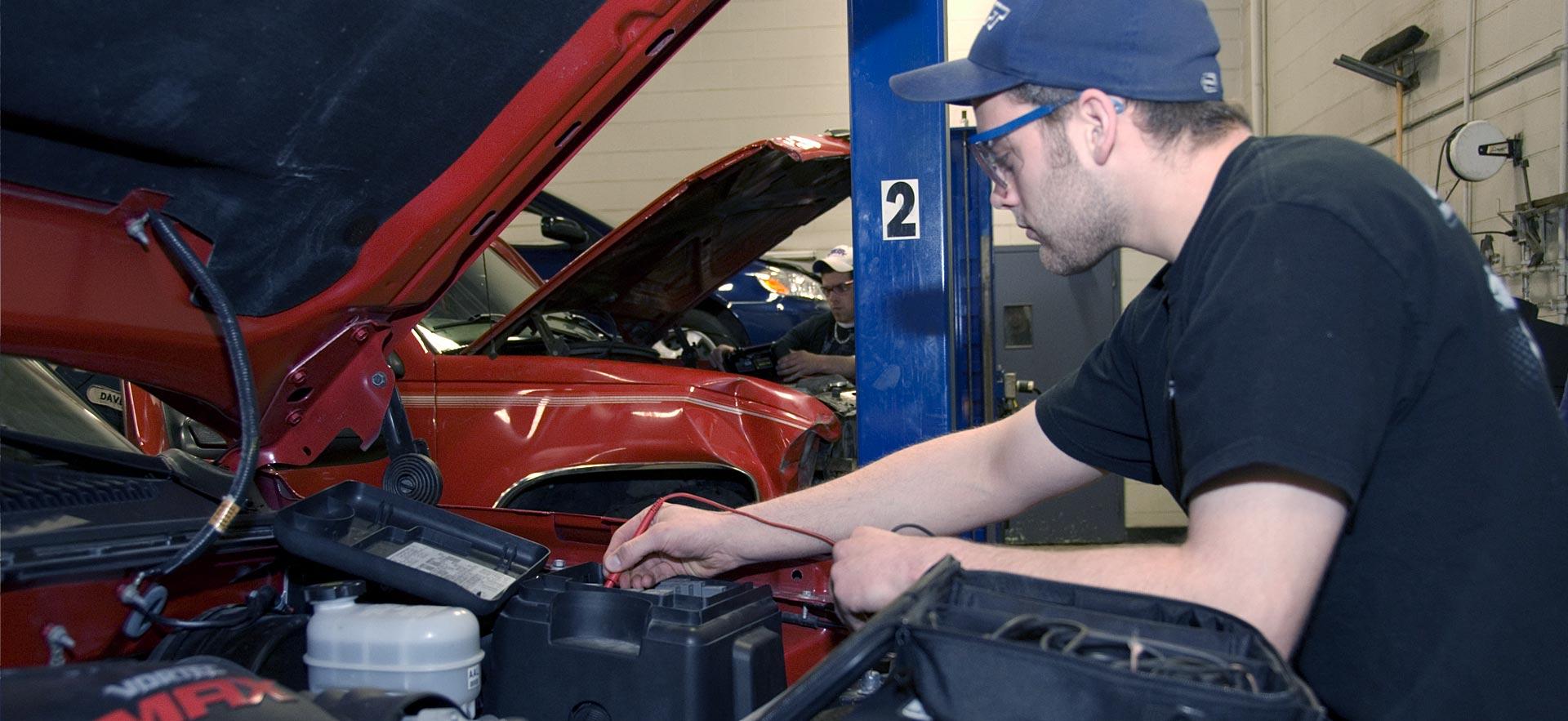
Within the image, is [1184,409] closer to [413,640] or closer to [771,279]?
[413,640]

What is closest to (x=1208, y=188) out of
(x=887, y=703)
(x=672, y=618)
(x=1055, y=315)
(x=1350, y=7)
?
(x=887, y=703)

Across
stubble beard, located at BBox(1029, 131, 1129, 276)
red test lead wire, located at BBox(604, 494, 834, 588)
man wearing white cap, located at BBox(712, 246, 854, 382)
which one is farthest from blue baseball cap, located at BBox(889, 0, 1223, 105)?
man wearing white cap, located at BBox(712, 246, 854, 382)

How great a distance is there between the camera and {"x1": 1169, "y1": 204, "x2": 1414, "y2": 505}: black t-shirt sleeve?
1.10 m

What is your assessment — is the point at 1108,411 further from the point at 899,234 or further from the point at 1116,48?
the point at 899,234

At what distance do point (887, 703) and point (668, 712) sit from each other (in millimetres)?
500

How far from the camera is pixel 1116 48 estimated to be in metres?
1.43

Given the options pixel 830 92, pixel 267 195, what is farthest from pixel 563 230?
pixel 830 92

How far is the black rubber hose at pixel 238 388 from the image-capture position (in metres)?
1.39

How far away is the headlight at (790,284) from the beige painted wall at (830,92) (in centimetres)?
225

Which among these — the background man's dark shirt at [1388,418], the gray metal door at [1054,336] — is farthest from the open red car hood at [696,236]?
the gray metal door at [1054,336]

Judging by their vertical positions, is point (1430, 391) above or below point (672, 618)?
above

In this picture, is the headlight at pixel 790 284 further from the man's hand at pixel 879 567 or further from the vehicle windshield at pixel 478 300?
the man's hand at pixel 879 567

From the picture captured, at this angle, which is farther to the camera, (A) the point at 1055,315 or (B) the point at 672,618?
(A) the point at 1055,315

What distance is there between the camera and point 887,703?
3.66 ft
